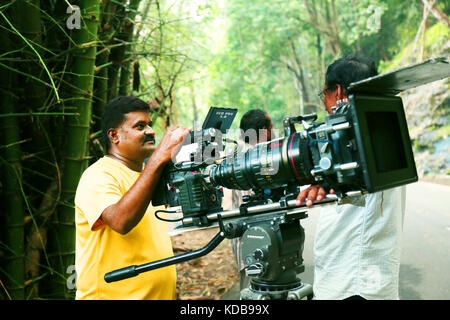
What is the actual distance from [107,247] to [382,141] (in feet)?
3.82

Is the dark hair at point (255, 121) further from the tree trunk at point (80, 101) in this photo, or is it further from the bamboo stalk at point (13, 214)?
the bamboo stalk at point (13, 214)

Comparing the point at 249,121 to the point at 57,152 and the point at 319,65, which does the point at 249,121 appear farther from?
the point at 319,65

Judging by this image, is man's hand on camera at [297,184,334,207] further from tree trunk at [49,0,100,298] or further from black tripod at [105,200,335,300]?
tree trunk at [49,0,100,298]

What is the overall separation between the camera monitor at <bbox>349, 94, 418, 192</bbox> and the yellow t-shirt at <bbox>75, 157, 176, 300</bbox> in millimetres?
961

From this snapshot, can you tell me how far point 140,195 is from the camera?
1.64 m

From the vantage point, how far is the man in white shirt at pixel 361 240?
1.84 metres

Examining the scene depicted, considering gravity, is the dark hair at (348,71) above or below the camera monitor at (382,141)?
above

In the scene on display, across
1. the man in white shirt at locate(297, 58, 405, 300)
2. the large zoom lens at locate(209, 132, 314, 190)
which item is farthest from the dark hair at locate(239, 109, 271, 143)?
the large zoom lens at locate(209, 132, 314, 190)

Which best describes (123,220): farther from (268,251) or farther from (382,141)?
(382,141)

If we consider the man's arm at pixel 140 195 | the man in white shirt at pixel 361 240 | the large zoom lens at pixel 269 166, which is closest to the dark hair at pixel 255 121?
the man in white shirt at pixel 361 240

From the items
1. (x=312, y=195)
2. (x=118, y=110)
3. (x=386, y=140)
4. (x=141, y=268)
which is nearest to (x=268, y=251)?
(x=312, y=195)

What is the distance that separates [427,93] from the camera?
11438 millimetres
